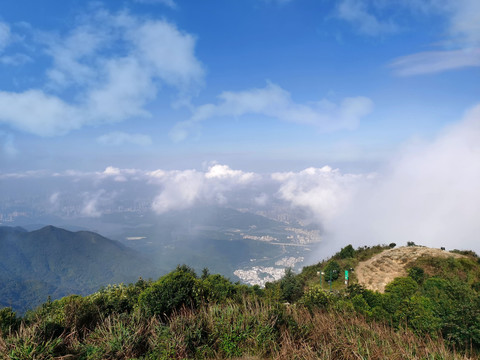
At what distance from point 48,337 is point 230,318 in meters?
7.50

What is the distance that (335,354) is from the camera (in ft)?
27.6

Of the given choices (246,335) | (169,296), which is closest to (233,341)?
(246,335)

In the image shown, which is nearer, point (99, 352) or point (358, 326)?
point (99, 352)

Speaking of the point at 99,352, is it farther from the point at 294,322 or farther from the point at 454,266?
the point at 454,266

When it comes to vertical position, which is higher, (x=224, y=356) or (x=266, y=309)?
(x=266, y=309)

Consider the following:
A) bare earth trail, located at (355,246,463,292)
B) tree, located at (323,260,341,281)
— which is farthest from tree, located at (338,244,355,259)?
tree, located at (323,260,341,281)

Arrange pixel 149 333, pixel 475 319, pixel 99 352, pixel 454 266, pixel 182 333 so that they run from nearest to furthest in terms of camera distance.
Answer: pixel 99 352 < pixel 182 333 < pixel 149 333 < pixel 475 319 < pixel 454 266

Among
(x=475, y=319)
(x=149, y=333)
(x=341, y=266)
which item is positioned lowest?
(x=341, y=266)

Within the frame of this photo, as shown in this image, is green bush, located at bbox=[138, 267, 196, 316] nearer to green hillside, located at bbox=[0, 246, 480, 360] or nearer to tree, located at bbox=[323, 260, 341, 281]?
green hillside, located at bbox=[0, 246, 480, 360]

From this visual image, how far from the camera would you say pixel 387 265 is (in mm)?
38750

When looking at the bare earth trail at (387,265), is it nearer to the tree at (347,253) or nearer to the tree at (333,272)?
the tree at (333,272)

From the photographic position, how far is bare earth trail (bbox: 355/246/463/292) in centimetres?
3525

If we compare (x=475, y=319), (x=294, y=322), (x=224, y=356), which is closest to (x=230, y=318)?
(x=224, y=356)

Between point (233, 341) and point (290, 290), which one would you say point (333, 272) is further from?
point (233, 341)
